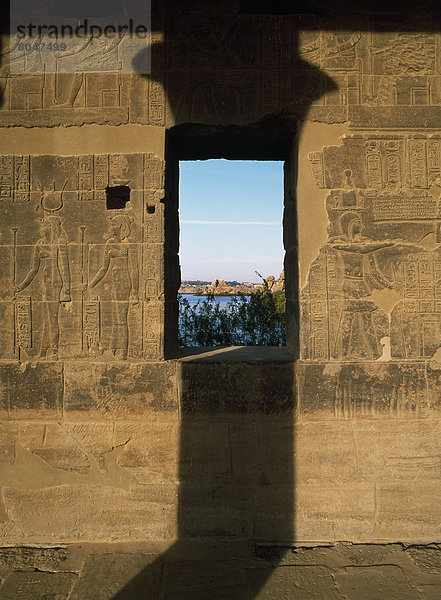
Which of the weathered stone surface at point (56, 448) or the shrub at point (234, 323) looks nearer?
the weathered stone surface at point (56, 448)

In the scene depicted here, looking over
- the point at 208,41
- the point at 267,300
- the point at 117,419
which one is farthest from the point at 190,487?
the point at 267,300

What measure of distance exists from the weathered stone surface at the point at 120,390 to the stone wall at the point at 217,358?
15 millimetres

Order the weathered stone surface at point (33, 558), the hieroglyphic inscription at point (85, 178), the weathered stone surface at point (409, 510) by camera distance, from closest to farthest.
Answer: the weathered stone surface at point (33, 558)
the weathered stone surface at point (409, 510)
the hieroglyphic inscription at point (85, 178)

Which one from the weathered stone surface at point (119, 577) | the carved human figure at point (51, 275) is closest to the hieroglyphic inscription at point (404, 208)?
the carved human figure at point (51, 275)

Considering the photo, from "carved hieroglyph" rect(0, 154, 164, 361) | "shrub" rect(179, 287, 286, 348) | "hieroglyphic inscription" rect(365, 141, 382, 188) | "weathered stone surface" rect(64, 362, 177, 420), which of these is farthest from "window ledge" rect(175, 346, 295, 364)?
"shrub" rect(179, 287, 286, 348)

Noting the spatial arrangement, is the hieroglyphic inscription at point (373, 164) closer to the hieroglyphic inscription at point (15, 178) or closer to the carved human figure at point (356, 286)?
the carved human figure at point (356, 286)

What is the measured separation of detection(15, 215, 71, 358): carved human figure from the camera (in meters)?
2.92

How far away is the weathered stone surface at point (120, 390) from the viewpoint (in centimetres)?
288

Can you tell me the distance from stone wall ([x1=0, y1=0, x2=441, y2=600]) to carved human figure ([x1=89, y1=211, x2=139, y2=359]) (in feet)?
0.05

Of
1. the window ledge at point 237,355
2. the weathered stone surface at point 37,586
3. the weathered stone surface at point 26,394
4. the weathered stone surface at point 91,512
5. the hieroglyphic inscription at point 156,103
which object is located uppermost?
the hieroglyphic inscription at point 156,103

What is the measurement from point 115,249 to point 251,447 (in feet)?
5.75

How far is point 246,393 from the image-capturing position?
2887 mm

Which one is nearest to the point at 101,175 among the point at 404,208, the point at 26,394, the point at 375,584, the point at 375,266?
the point at 26,394

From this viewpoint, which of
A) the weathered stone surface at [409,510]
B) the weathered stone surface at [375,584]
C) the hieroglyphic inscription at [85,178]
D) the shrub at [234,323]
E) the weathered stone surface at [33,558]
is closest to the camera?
the weathered stone surface at [375,584]
